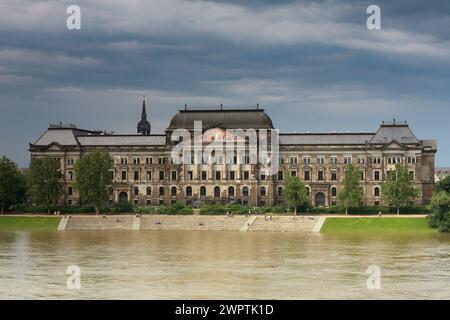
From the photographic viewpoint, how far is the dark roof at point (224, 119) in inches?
6033

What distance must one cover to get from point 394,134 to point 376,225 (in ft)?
136

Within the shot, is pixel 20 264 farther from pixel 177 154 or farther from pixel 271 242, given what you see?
pixel 177 154

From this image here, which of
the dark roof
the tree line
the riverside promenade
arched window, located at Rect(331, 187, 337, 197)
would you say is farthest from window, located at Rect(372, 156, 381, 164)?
the tree line

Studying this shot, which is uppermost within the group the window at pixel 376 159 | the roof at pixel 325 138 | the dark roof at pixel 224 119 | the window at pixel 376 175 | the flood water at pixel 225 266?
the dark roof at pixel 224 119

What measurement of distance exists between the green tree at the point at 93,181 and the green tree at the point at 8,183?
35.7ft

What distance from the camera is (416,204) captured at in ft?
481

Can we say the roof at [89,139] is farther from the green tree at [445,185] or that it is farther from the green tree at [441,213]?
the green tree at [441,213]

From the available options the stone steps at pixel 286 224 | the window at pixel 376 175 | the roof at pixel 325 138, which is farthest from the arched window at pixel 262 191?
the stone steps at pixel 286 224

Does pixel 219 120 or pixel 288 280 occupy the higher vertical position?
pixel 219 120

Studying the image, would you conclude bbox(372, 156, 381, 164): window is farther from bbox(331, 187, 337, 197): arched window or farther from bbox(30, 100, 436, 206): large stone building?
bbox(331, 187, 337, 197): arched window

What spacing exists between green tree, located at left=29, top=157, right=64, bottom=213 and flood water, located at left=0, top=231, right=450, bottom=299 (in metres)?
34.5

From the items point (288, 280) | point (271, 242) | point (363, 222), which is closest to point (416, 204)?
point (363, 222)

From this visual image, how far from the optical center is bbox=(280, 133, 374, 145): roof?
510 ft
